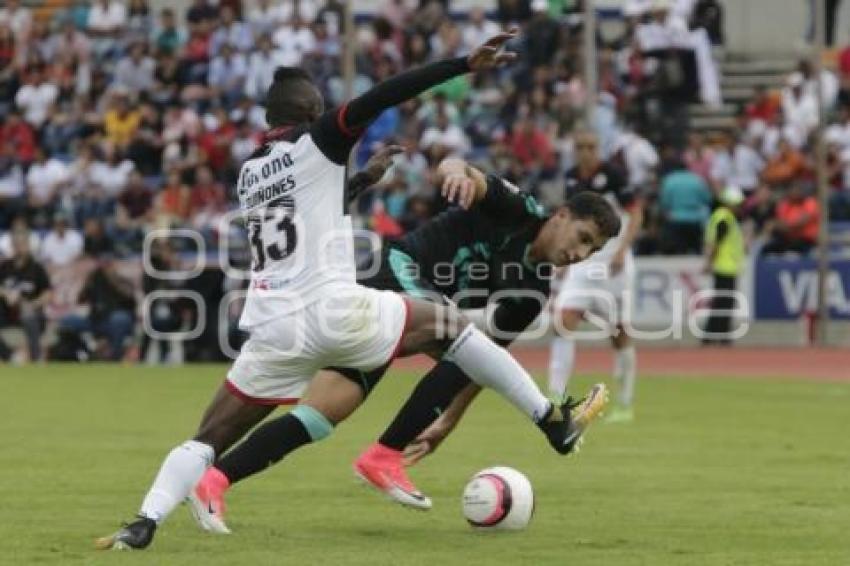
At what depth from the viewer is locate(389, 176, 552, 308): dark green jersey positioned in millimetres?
10836

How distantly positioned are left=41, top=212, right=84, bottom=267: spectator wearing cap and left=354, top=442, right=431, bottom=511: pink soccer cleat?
61.3 ft

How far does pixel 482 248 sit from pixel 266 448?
1.69 metres

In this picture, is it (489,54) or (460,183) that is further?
(460,183)

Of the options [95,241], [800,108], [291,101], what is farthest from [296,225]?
[800,108]

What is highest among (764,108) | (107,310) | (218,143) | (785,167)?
(764,108)

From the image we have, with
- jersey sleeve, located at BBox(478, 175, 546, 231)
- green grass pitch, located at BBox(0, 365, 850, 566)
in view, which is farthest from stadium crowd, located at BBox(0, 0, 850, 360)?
jersey sleeve, located at BBox(478, 175, 546, 231)

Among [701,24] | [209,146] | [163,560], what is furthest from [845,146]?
[163,560]

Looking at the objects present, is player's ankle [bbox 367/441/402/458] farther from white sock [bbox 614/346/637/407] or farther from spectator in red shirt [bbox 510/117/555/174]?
spectator in red shirt [bbox 510/117/555/174]

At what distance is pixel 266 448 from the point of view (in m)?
10.0

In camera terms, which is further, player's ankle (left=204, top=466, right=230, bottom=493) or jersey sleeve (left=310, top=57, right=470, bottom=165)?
player's ankle (left=204, top=466, right=230, bottom=493)

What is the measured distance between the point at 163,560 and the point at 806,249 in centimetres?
2126

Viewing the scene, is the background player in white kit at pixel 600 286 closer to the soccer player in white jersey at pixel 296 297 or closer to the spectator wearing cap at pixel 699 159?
the soccer player in white jersey at pixel 296 297

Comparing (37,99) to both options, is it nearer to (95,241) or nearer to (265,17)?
(265,17)

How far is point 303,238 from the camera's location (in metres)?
9.67
